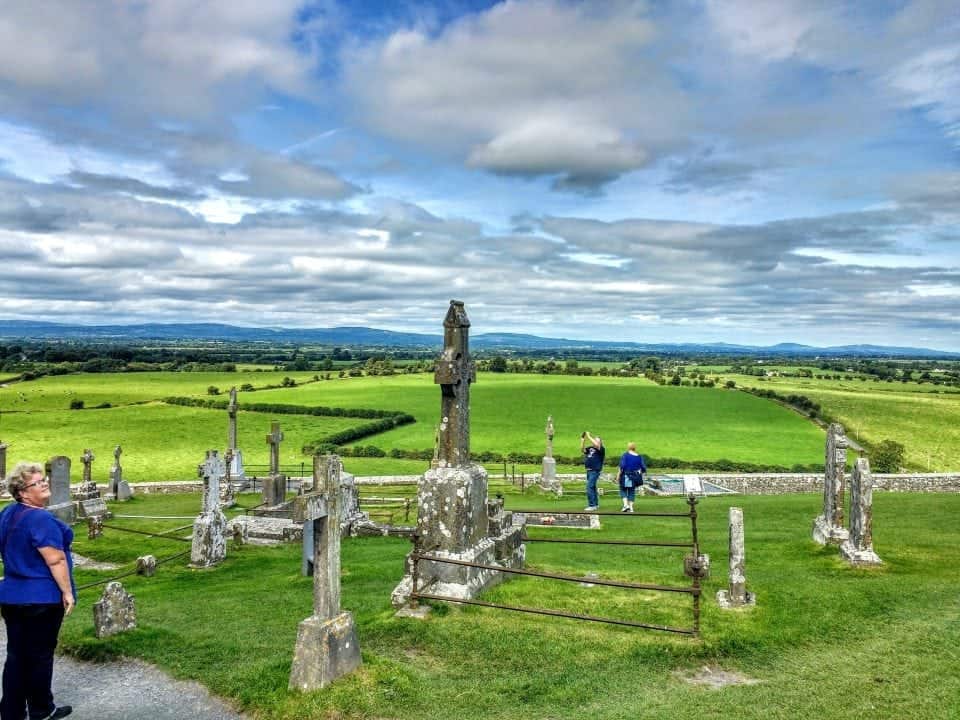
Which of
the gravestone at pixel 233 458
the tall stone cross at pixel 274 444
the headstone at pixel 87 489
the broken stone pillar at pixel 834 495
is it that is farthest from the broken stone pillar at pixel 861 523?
the headstone at pixel 87 489

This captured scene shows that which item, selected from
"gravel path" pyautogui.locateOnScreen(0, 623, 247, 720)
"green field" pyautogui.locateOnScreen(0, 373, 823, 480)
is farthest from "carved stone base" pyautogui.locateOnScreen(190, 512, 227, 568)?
"green field" pyautogui.locateOnScreen(0, 373, 823, 480)

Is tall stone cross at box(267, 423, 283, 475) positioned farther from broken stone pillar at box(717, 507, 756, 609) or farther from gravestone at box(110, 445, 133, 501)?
broken stone pillar at box(717, 507, 756, 609)

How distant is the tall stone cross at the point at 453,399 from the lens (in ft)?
35.2

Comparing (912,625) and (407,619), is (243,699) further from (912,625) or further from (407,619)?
(912,625)

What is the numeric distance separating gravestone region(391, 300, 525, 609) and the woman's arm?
4674 mm

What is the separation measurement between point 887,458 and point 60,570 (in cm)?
4032

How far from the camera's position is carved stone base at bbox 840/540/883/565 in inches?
449

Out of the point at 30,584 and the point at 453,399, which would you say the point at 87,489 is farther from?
the point at 30,584

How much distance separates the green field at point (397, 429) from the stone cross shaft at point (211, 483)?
19.9 m

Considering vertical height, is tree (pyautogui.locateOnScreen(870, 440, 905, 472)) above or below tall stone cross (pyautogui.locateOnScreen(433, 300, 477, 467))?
below

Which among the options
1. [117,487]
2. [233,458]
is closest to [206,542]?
[233,458]

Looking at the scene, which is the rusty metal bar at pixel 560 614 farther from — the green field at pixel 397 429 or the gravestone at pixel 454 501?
the green field at pixel 397 429

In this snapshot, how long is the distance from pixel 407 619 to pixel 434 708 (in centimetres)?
256

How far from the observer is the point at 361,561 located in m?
14.2
